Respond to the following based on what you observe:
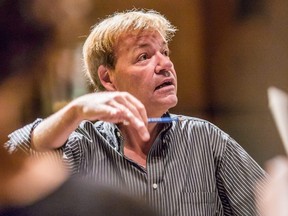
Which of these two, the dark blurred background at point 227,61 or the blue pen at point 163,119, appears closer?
the blue pen at point 163,119

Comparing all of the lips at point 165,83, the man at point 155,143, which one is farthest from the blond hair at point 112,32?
the lips at point 165,83

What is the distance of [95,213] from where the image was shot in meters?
0.43

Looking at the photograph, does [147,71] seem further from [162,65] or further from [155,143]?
[155,143]

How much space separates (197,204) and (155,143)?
0.16 m

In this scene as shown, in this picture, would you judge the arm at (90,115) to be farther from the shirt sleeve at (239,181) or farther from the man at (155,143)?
the shirt sleeve at (239,181)

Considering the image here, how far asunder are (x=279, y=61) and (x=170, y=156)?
36cm

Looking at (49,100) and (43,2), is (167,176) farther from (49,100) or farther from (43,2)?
(43,2)

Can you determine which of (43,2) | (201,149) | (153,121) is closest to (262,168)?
(201,149)

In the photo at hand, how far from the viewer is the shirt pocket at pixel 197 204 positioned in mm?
1023

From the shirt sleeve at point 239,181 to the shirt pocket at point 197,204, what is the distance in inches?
1.5

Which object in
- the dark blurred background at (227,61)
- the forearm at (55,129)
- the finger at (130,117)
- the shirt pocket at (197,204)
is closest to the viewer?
the finger at (130,117)

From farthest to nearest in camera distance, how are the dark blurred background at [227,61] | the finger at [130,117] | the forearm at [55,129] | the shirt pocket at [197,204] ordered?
the dark blurred background at [227,61] < the shirt pocket at [197,204] < the forearm at [55,129] < the finger at [130,117]

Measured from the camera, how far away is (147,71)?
1.10m

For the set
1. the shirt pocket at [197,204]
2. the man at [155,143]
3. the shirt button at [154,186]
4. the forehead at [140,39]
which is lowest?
the shirt pocket at [197,204]
